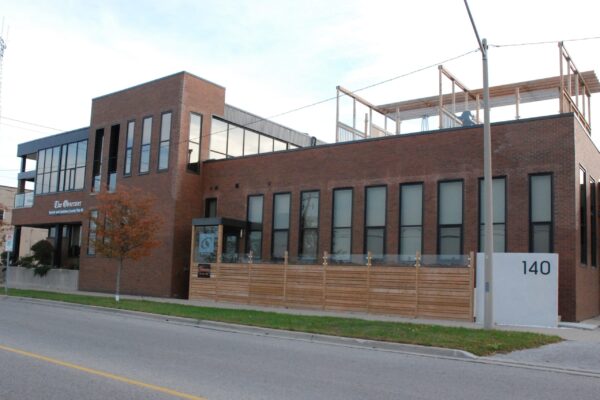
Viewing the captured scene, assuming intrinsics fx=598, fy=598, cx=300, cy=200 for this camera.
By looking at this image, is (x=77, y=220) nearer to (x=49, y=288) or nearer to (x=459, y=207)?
(x=49, y=288)

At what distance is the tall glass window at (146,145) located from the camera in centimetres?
3033

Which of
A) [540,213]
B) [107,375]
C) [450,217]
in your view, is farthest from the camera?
[450,217]

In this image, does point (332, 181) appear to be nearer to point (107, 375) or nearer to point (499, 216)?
Result: point (499, 216)

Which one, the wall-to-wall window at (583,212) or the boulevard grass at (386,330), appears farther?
the wall-to-wall window at (583,212)

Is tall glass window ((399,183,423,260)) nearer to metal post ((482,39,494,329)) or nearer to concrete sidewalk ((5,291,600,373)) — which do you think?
concrete sidewalk ((5,291,600,373))

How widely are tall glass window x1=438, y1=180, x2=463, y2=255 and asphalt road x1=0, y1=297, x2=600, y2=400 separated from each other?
8.86m

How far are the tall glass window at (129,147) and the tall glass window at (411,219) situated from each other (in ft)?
51.4

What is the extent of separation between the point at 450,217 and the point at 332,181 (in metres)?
5.30

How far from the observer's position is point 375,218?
2320 centimetres

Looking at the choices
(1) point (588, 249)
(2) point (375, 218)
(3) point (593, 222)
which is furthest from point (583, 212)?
(2) point (375, 218)

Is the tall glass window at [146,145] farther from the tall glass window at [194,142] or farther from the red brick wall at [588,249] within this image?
the red brick wall at [588,249]

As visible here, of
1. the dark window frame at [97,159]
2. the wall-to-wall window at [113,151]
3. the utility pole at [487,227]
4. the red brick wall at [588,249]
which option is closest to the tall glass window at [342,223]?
the red brick wall at [588,249]

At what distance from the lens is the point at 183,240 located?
28.6 metres

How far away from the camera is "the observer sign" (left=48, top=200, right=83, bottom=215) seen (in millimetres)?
34547
